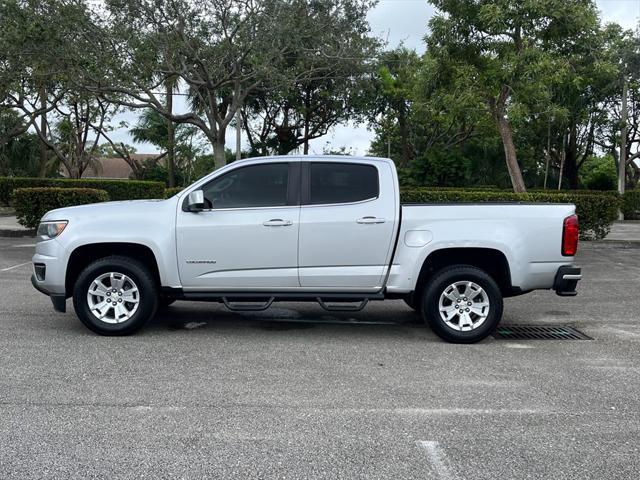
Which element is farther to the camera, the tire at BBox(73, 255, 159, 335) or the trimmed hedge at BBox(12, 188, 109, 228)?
the trimmed hedge at BBox(12, 188, 109, 228)

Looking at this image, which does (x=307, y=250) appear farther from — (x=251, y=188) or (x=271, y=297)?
(x=251, y=188)

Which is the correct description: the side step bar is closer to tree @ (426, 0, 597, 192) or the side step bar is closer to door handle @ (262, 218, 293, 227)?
door handle @ (262, 218, 293, 227)

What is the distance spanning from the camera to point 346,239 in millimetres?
6344

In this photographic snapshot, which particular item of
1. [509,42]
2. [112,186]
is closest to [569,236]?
[509,42]

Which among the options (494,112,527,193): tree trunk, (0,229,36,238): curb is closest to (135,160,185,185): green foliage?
(0,229,36,238): curb

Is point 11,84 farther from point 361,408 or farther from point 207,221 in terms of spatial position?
point 361,408

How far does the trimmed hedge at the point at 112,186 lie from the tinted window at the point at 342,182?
18.2 m

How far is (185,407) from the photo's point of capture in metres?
4.47

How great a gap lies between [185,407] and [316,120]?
1123 inches

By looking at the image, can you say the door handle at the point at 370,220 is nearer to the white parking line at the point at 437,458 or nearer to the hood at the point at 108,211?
the hood at the point at 108,211

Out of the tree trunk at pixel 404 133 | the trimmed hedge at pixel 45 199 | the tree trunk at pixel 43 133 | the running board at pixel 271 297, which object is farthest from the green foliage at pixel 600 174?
the running board at pixel 271 297

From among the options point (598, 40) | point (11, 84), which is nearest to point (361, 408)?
point (598, 40)

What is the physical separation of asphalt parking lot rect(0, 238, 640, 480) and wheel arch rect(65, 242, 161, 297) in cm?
63

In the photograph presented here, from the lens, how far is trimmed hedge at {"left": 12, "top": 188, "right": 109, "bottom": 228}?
1536cm
